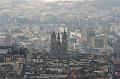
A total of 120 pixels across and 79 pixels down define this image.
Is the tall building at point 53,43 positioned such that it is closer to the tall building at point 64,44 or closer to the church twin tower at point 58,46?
the church twin tower at point 58,46

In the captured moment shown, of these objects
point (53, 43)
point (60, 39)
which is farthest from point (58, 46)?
point (60, 39)

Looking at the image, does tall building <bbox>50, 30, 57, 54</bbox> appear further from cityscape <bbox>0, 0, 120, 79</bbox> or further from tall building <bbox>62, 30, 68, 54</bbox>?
tall building <bbox>62, 30, 68, 54</bbox>

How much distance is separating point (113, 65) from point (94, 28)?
4.52 m

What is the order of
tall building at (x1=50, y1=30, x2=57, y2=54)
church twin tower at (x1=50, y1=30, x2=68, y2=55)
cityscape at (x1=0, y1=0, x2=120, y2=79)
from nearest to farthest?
cityscape at (x1=0, y1=0, x2=120, y2=79), church twin tower at (x1=50, y1=30, x2=68, y2=55), tall building at (x1=50, y1=30, x2=57, y2=54)

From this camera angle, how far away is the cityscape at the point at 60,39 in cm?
1013

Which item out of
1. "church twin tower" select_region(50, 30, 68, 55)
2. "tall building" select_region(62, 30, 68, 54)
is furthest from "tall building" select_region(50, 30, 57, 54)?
"tall building" select_region(62, 30, 68, 54)

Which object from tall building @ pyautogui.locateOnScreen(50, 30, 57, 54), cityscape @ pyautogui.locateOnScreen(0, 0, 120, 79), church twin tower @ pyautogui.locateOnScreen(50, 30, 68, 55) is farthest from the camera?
tall building @ pyautogui.locateOnScreen(50, 30, 57, 54)

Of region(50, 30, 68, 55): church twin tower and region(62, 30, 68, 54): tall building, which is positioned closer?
region(50, 30, 68, 55): church twin tower

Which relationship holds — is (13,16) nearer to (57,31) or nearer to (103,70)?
(57,31)

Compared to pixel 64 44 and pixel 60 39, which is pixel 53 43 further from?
pixel 60 39

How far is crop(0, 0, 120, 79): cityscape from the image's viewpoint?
399 inches

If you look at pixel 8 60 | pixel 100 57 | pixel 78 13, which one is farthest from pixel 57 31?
pixel 8 60

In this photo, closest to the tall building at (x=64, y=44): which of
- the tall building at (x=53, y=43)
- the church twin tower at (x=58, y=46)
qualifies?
the church twin tower at (x=58, y=46)

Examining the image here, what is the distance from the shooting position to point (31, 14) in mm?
16609
